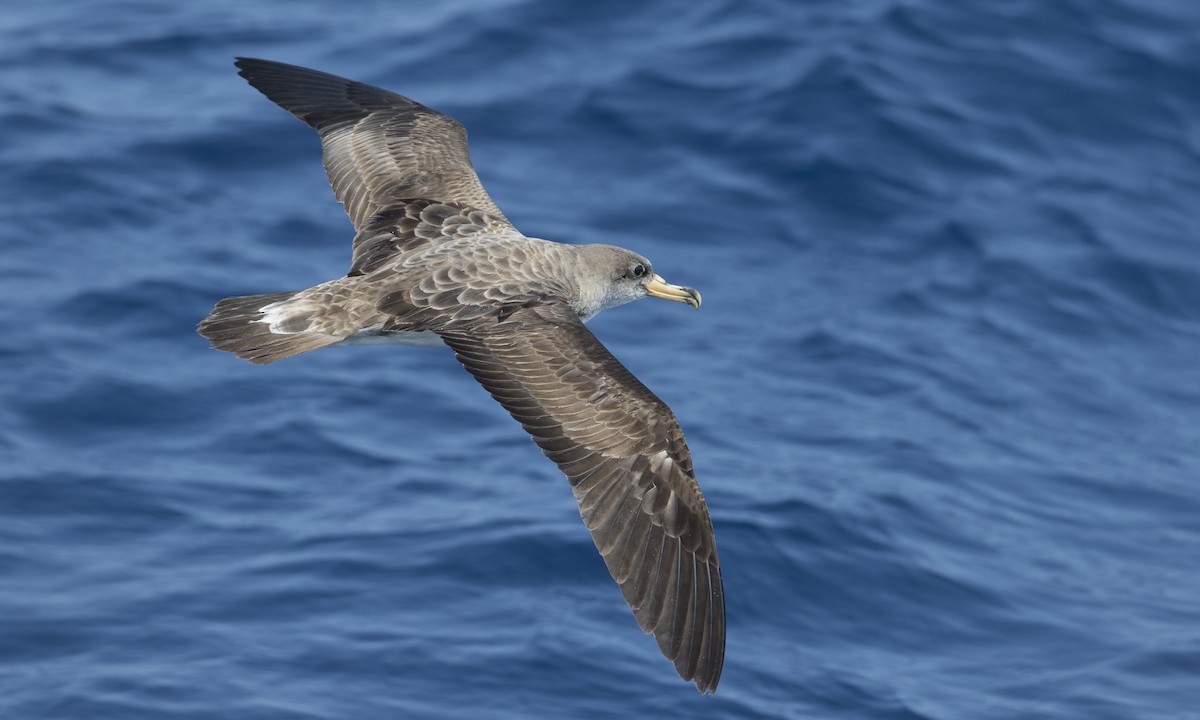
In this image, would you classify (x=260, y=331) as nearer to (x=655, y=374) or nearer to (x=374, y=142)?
(x=374, y=142)

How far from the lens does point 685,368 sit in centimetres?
1189

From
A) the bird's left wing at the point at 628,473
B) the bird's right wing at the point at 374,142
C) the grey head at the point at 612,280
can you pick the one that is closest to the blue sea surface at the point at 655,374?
the grey head at the point at 612,280

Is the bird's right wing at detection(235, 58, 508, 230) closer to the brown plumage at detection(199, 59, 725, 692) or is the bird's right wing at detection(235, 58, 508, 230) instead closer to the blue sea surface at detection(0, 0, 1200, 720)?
the brown plumage at detection(199, 59, 725, 692)

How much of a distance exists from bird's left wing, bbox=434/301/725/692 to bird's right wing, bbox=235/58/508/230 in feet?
6.03

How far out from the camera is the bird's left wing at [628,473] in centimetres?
694

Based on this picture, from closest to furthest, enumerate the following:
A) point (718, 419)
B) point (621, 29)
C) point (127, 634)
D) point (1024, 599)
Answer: point (127, 634)
point (1024, 599)
point (718, 419)
point (621, 29)

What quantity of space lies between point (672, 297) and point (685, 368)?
9.41 ft

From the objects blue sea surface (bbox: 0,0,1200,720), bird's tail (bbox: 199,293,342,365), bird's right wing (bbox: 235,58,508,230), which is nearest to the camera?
bird's tail (bbox: 199,293,342,365)

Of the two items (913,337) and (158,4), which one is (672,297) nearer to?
(913,337)

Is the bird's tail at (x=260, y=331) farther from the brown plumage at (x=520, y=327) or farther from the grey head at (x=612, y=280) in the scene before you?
the grey head at (x=612, y=280)

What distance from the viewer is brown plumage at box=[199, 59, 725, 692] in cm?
706

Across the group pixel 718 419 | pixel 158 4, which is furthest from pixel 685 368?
pixel 158 4

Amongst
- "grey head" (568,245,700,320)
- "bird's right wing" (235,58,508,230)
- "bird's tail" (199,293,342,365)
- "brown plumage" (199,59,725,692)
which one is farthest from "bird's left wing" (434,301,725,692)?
"bird's right wing" (235,58,508,230)

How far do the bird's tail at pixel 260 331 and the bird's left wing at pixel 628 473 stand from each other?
0.85 m
